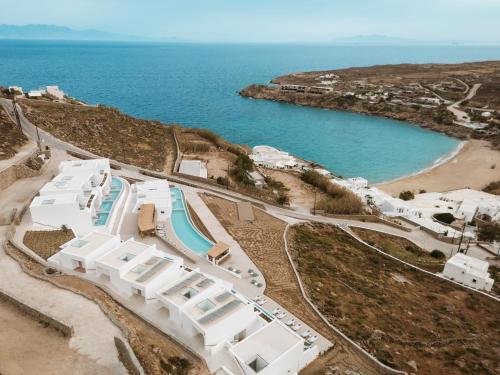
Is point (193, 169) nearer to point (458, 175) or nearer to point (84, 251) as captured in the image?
point (84, 251)

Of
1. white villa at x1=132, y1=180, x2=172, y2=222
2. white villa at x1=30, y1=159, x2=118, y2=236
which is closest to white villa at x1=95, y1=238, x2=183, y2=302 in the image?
white villa at x1=30, y1=159, x2=118, y2=236

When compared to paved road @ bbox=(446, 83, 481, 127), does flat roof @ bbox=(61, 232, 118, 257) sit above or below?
below

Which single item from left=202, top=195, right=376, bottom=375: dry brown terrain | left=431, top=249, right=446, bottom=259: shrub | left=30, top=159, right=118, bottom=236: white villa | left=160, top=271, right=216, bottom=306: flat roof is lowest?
left=431, top=249, right=446, bottom=259: shrub

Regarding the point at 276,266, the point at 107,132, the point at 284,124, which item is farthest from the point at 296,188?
the point at 284,124

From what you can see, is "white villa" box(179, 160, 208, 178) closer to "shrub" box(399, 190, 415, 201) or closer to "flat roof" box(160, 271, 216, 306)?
"flat roof" box(160, 271, 216, 306)

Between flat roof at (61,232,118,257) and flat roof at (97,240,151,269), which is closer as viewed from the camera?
flat roof at (97,240,151,269)

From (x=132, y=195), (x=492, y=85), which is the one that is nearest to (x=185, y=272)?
(x=132, y=195)

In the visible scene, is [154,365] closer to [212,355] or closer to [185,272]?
[212,355]
